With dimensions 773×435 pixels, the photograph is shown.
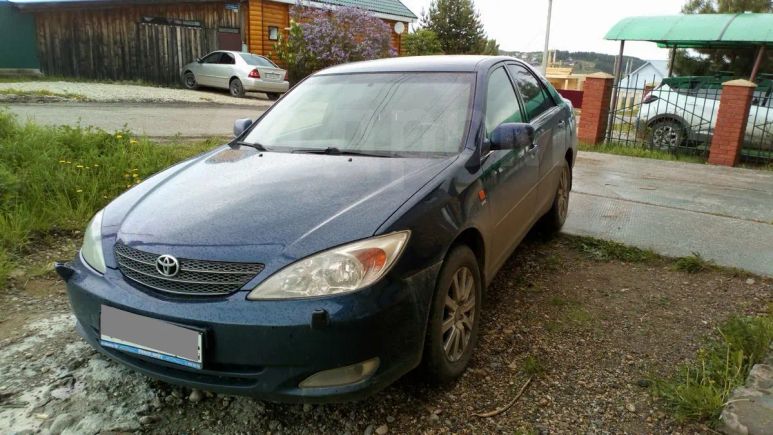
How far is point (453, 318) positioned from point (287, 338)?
0.88m

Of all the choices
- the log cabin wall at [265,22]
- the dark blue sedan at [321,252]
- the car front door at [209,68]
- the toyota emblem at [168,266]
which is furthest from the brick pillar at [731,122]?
the log cabin wall at [265,22]

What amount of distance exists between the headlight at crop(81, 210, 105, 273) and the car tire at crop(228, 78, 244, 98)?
15.5m

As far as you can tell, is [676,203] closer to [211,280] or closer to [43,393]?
[211,280]

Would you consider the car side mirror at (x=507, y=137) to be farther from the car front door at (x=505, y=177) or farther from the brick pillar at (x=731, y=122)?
the brick pillar at (x=731, y=122)

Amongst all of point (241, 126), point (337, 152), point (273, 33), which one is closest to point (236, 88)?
point (273, 33)

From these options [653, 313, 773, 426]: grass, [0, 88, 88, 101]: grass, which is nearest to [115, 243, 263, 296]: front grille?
[653, 313, 773, 426]: grass

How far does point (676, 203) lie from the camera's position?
607 cm

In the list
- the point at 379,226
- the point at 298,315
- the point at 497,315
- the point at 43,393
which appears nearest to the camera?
the point at 298,315

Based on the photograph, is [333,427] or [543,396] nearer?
[333,427]

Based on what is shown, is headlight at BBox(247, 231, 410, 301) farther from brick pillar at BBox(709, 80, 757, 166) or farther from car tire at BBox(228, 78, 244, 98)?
car tire at BBox(228, 78, 244, 98)

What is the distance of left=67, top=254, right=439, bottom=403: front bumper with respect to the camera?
1.97 meters

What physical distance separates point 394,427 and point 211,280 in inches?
39.0

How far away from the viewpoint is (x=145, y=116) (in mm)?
10469

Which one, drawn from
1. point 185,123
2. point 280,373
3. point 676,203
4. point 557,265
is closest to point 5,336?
point 280,373
